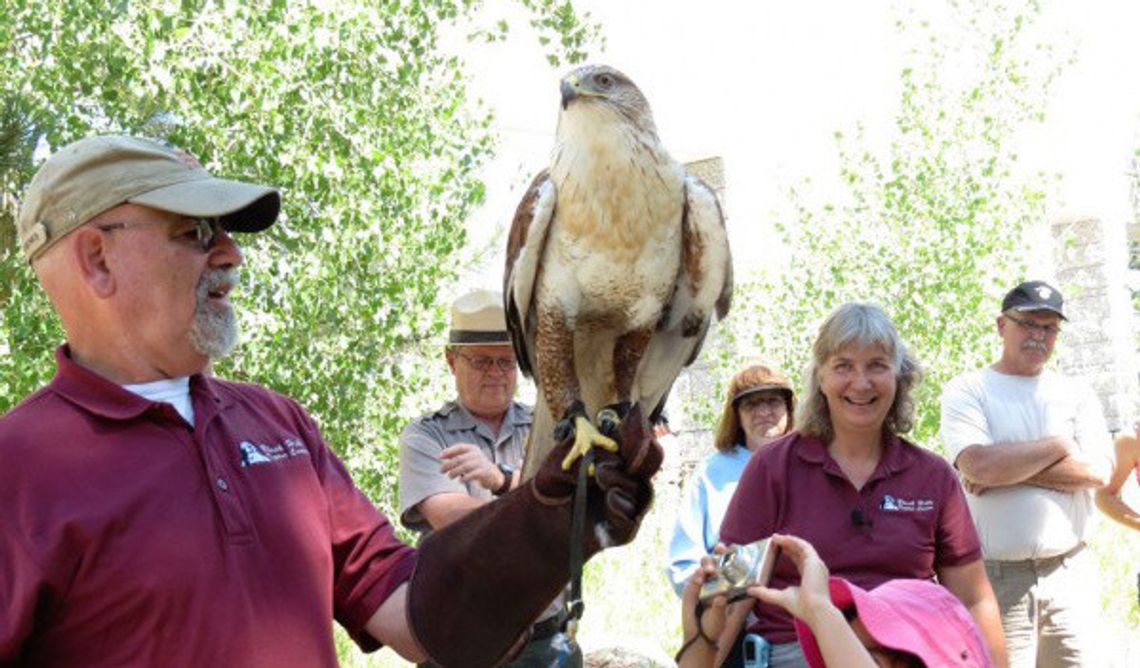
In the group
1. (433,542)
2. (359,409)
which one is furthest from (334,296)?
(433,542)

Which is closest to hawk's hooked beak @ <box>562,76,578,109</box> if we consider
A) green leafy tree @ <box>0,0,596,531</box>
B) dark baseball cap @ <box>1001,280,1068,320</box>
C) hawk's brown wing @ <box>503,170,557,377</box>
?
hawk's brown wing @ <box>503,170,557,377</box>

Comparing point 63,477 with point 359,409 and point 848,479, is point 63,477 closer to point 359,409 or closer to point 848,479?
point 848,479

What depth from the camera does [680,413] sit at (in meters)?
11.6

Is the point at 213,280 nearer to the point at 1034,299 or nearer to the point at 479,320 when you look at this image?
the point at 479,320

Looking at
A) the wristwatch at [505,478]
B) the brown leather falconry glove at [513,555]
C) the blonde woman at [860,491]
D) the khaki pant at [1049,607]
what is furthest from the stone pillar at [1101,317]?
the brown leather falconry glove at [513,555]

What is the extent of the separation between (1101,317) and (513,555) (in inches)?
538

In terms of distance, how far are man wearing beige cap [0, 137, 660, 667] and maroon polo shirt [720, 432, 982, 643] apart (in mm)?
1444

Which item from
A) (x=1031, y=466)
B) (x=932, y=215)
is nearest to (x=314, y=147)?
(x=1031, y=466)

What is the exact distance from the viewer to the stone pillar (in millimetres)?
14609

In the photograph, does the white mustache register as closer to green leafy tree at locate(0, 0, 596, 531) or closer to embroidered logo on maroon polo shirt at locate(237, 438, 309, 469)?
embroidered logo on maroon polo shirt at locate(237, 438, 309, 469)

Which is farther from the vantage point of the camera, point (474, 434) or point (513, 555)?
point (474, 434)

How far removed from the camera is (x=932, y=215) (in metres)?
8.84

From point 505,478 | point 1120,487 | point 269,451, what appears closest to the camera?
point 269,451

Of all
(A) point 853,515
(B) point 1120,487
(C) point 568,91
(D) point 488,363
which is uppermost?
(C) point 568,91
